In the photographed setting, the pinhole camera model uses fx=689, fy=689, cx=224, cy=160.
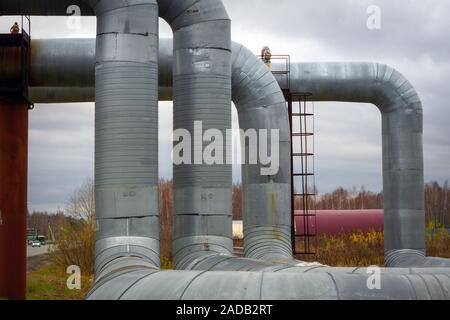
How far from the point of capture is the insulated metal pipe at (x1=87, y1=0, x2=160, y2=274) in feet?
31.7

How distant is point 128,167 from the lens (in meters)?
9.65

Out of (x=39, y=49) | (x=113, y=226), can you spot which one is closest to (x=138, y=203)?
(x=113, y=226)

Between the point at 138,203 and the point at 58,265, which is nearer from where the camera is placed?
the point at 138,203

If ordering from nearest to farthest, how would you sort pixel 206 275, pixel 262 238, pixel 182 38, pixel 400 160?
pixel 206 275 < pixel 182 38 < pixel 262 238 < pixel 400 160

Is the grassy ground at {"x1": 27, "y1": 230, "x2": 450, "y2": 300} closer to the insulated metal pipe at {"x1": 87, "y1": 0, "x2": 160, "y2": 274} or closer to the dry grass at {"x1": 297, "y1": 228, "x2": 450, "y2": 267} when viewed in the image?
the dry grass at {"x1": 297, "y1": 228, "x2": 450, "y2": 267}

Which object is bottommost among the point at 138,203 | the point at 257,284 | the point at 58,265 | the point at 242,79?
the point at 58,265

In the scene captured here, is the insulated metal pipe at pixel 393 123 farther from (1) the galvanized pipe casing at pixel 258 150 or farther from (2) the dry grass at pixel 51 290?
(2) the dry grass at pixel 51 290

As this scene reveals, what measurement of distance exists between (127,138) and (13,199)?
17.4ft

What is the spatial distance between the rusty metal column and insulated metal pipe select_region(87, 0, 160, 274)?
457cm

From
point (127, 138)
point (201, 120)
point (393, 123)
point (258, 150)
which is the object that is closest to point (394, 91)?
point (393, 123)

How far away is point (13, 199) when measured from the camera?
1395 cm

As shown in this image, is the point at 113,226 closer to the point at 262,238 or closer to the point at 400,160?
the point at 262,238

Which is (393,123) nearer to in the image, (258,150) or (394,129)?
(394,129)

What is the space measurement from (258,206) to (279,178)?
73 cm
